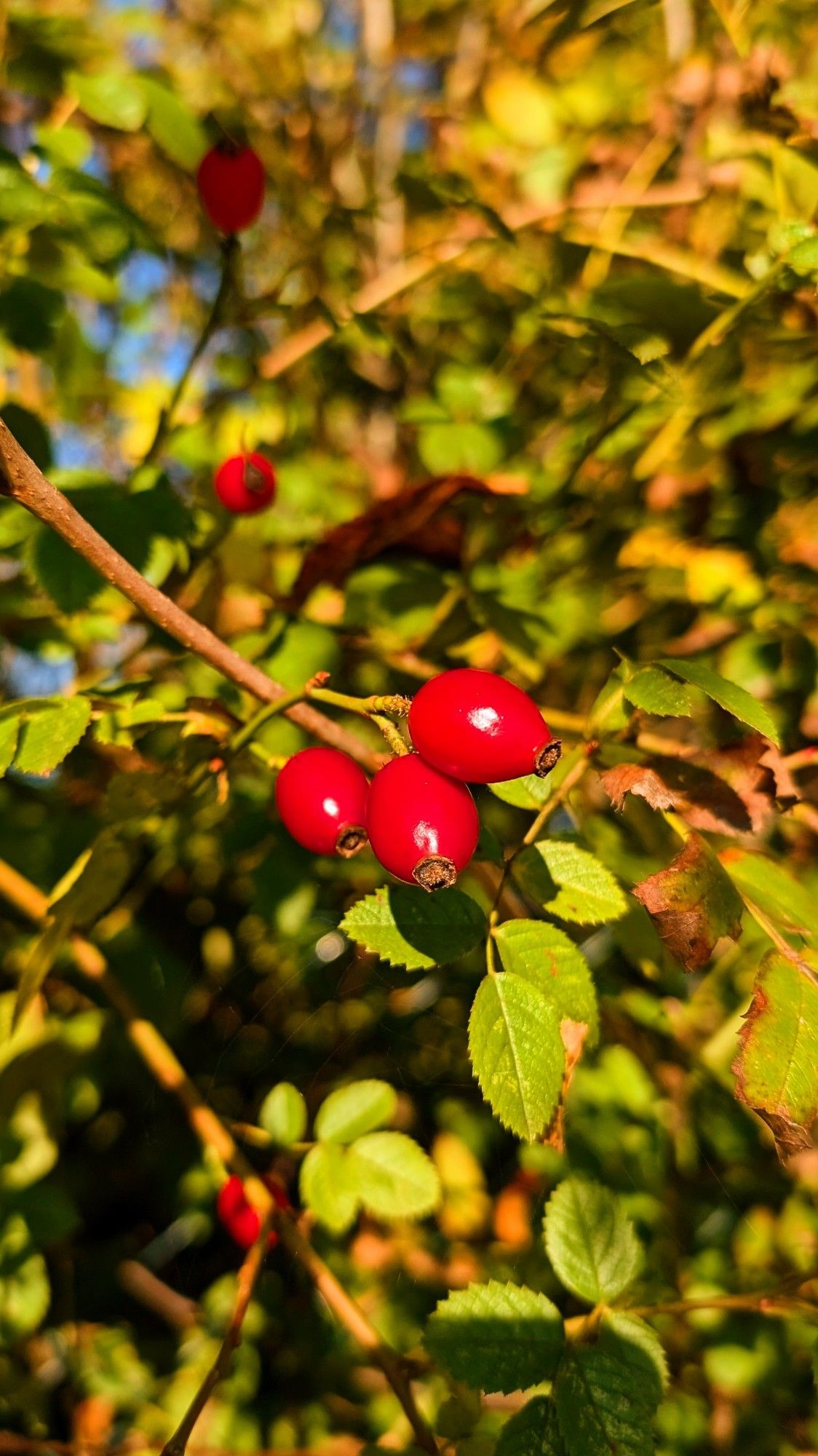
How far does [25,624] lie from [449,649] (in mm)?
761

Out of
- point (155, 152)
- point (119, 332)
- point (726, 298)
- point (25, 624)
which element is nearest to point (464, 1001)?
point (25, 624)

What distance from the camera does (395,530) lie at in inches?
62.4

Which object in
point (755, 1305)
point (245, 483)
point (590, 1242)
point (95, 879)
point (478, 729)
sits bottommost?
point (755, 1305)

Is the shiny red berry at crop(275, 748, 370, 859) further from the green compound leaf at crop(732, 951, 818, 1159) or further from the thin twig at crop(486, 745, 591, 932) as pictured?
the green compound leaf at crop(732, 951, 818, 1159)

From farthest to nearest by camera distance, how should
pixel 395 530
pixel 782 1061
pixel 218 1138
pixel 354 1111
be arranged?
pixel 395 530 → pixel 218 1138 → pixel 354 1111 → pixel 782 1061

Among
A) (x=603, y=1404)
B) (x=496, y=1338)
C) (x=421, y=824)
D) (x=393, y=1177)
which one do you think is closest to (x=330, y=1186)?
(x=393, y=1177)

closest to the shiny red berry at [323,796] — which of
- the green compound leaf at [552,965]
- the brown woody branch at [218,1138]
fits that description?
the green compound leaf at [552,965]

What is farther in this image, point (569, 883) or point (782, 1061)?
point (569, 883)

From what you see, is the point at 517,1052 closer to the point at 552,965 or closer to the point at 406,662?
the point at 552,965

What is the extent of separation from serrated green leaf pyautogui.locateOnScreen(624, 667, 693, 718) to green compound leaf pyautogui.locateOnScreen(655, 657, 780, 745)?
1 cm

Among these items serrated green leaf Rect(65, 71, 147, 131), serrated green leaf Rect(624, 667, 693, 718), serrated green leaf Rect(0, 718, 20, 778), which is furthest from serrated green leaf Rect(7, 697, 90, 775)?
serrated green leaf Rect(65, 71, 147, 131)

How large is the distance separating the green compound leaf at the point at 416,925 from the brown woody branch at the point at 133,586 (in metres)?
0.30

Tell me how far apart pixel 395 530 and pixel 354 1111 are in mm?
915

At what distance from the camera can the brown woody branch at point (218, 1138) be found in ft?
4.10
